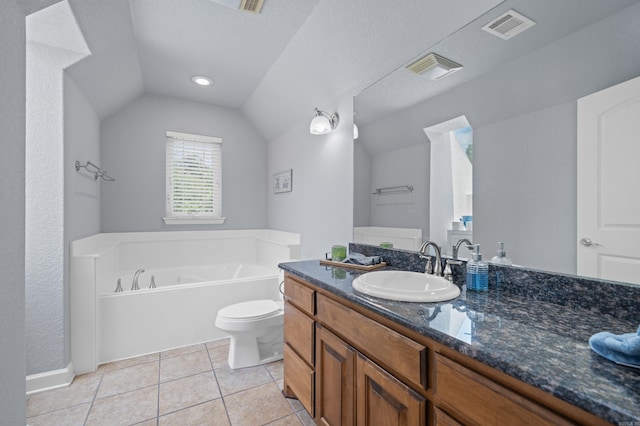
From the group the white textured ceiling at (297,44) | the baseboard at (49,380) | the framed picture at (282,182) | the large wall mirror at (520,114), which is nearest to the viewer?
the large wall mirror at (520,114)

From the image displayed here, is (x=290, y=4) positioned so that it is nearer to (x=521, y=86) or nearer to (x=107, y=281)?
(x=521, y=86)

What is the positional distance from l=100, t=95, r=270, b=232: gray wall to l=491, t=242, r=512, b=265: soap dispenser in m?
3.28

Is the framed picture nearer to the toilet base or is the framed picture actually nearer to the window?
the window

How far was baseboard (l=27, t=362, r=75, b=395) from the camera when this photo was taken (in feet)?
6.29

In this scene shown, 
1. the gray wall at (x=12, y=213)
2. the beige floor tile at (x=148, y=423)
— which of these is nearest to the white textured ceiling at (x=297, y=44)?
the gray wall at (x=12, y=213)

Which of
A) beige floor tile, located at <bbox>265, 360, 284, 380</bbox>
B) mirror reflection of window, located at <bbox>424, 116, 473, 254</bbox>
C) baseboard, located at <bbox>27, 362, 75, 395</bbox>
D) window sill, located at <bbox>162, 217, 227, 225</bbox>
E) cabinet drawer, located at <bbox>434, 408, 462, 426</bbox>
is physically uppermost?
mirror reflection of window, located at <bbox>424, 116, 473, 254</bbox>

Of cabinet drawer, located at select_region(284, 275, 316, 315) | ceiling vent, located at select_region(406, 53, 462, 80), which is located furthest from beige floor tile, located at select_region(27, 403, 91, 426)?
ceiling vent, located at select_region(406, 53, 462, 80)

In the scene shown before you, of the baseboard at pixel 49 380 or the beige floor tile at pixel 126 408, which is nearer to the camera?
the beige floor tile at pixel 126 408

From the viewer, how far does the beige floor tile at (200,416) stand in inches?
65.4

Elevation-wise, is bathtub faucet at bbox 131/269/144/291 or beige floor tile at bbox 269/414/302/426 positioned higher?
bathtub faucet at bbox 131/269/144/291

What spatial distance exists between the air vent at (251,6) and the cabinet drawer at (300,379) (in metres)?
2.21

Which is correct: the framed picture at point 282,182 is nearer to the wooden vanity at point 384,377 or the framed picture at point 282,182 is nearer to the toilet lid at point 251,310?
the toilet lid at point 251,310

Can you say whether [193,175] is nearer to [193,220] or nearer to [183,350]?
[193,220]

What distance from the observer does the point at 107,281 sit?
2.71m
